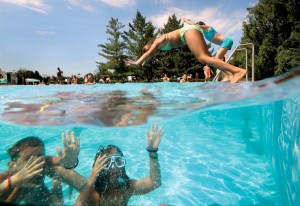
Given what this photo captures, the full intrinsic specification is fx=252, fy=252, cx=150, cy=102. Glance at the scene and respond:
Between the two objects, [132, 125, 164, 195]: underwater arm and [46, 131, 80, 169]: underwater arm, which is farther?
[132, 125, 164, 195]: underwater arm

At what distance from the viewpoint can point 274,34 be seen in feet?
111

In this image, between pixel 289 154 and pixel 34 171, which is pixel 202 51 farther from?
pixel 34 171

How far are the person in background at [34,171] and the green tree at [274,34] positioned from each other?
30.4 meters

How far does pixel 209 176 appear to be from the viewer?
284 inches

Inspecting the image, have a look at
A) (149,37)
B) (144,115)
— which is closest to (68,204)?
(144,115)

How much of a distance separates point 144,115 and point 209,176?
2.93 metres

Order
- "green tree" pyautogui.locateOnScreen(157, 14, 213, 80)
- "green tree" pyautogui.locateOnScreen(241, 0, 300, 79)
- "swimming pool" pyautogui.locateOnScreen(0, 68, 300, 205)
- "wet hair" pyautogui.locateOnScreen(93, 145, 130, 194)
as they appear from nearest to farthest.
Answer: "wet hair" pyautogui.locateOnScreen(93, 145, 130, 194), "swimming pool" pyautogui.locateOnScreen(0, 68, 300, 205), "green tree" pyautogui.locateOnScreen(241, 0, 300, 79), "green tree" pyautogui.locateOnScreen(157, 14, 213, 80)

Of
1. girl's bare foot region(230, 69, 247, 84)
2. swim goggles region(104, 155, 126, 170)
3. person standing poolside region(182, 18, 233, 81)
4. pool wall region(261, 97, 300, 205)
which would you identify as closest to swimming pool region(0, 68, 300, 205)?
pool wall region(261, 97, 300, 205)

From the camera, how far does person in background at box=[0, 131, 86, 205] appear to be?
324 centimetres

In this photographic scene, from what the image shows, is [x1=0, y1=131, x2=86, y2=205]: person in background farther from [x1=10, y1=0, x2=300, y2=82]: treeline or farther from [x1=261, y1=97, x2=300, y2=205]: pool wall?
[x1=10, y1=0, x2=300, y2=82]: treeline

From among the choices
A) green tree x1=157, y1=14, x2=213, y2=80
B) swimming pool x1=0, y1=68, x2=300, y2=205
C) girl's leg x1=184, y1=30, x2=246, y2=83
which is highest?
green tree x1=157, y1=14, x2=213, y2=80

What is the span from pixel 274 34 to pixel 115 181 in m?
36.0

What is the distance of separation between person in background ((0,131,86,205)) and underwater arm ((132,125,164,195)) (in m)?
0.86

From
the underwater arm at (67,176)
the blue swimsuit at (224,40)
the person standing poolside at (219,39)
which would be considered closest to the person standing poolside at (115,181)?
the underwater arm at (67,176)
